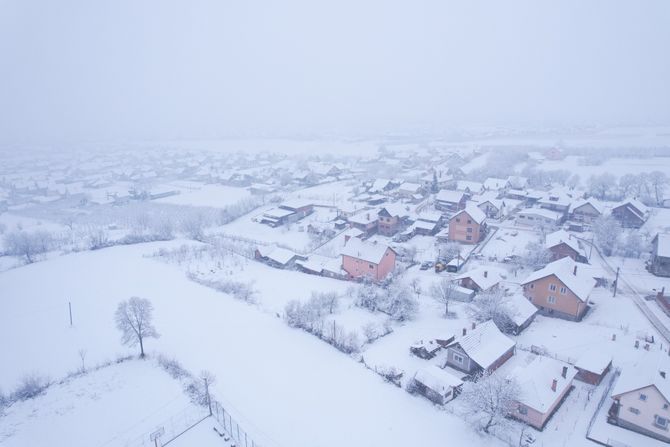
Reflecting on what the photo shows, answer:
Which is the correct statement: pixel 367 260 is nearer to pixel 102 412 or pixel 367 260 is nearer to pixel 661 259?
pixel 102 412

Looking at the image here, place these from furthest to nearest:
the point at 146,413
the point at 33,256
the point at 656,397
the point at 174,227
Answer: the point at 174,227 < the point at 33,256 < the point at 146,413 < the point at 656,397

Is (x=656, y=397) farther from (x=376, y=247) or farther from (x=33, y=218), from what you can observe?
(x=33, y=218)

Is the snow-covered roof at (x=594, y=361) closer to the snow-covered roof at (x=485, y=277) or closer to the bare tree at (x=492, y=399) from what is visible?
the bare tree at (x=492, y=399)

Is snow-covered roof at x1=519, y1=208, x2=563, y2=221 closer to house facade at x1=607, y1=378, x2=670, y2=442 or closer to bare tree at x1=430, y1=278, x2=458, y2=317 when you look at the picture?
bare tree at x1=430, y1=278, x2=458, y2=317

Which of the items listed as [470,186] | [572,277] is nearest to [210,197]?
[470,186]

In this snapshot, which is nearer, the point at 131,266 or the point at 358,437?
the point at 358,437

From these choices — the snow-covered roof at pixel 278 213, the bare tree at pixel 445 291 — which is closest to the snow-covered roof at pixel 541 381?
the bare tree at pixel 445 291

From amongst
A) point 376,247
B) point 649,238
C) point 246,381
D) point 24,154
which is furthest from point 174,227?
point 24,154
